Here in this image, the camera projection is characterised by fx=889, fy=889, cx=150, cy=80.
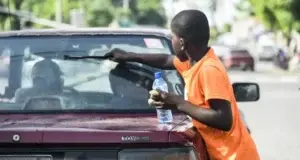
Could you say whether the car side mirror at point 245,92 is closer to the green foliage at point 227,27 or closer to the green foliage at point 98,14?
the green foliage at point 98,14

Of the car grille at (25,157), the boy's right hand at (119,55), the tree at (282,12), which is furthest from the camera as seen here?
the tree at (282,12)

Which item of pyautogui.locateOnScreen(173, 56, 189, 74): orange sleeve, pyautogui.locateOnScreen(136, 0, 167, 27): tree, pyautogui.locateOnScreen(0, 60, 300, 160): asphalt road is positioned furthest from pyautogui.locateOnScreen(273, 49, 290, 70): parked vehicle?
pyautogui.locateOnScreen(136, 0, 167, 27): tree

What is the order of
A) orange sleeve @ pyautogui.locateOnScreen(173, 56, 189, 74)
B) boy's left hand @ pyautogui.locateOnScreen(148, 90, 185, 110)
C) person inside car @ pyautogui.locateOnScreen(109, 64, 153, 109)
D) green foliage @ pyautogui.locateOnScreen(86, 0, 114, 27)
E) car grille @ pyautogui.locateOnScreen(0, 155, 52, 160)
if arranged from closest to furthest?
car grille @ pyautogui.locateOnScreen(0, 155, 52, 160) → boy's left hand @ pyautogui.locateOnScreen(148, 90, 185, 110) → orange sleeve @ pyautogui.locateOnScreen(173, 56, 189, 74) → person inside car @ pyautogui.locateOnScreen(109, 64, 153, 109) → green foliage @ pyautogui.locateOnScreen(86, 0, 114, 27)

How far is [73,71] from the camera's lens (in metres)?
6.20

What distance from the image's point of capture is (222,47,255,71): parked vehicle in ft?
163

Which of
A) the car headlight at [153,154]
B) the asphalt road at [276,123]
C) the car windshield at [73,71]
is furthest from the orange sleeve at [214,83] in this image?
the asphalt road at [276,123]

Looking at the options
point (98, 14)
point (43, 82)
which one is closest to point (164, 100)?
point (43, 82)

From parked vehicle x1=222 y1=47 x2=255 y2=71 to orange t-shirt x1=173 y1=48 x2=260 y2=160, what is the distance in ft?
145

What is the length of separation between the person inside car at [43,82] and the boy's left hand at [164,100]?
1262 millimetres

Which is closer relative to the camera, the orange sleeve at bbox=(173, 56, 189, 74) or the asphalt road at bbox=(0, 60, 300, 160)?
the orange sleeve at bbox=(173, 56, 189, 74)

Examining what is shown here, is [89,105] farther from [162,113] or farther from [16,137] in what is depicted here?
[16,137]

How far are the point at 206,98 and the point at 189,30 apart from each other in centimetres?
43

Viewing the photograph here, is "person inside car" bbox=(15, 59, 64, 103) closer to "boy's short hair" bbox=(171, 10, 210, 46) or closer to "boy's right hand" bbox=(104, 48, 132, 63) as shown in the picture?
"boy's right hand" bbox=(104, 48, 132, 63)

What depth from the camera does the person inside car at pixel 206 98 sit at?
484 centimetres
